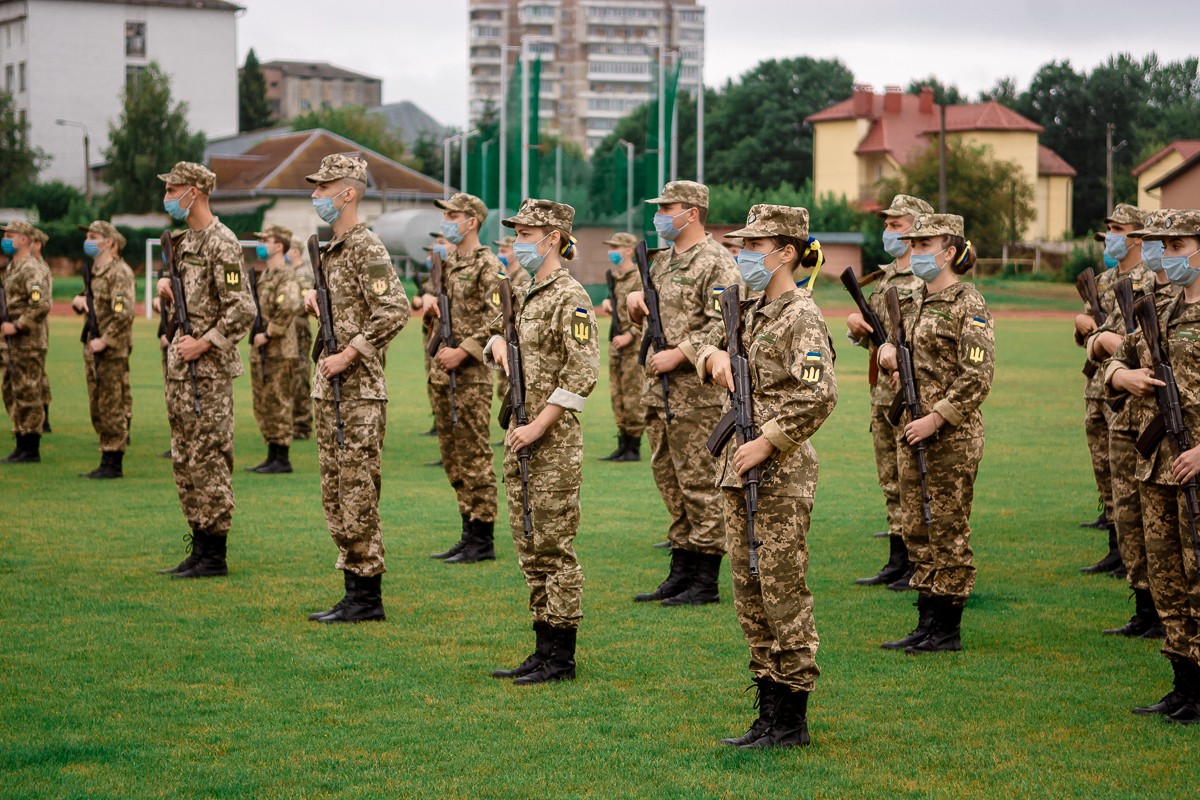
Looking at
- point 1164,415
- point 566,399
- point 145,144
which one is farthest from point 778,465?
point 145,144

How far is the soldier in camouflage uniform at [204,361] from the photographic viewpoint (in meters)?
8.21

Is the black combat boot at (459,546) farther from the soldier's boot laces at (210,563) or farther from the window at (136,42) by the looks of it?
the window at (136,42)

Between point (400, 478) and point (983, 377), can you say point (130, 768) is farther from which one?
point (400, 478)

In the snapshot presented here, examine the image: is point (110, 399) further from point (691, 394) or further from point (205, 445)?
point (691, 394)

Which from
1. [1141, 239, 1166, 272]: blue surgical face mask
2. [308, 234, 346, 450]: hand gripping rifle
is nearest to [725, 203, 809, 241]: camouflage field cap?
[1141, 239, 1166, 272]: blue surgical face mask

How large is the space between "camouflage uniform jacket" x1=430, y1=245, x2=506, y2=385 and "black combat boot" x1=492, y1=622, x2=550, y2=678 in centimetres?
305

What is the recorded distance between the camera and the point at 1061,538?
32.7ft

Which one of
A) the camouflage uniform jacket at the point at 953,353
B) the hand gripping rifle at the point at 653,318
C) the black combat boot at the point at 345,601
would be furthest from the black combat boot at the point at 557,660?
the camouflage uniform jacket at the point at 953,353

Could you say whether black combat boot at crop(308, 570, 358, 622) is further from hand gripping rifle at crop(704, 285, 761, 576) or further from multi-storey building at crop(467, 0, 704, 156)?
multi-storey building at crop(467, 0, 704, 156)

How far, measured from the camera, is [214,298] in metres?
8.33

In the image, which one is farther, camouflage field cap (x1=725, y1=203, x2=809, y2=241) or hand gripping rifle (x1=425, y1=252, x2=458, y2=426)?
hand gripping rifle (x1=425, y1=252, x2=458, y2=426)

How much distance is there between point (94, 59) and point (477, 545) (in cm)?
6958

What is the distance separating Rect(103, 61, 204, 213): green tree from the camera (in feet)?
195

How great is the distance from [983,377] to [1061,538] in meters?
4.19
